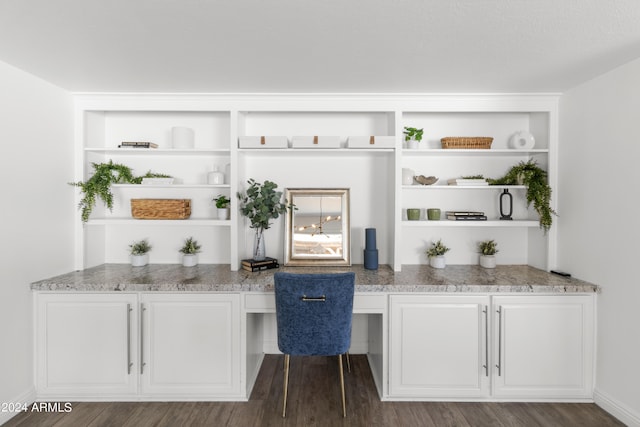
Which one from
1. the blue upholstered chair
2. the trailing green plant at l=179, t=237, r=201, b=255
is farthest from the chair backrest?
the trailing green plant at l=179, t=237, r=201, b=255

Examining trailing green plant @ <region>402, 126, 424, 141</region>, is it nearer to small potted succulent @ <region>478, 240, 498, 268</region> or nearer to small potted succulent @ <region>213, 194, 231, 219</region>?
small potted succulent @ <region>478, 240, 498, 268</region>

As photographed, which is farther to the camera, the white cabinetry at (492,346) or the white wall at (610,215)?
the white cabinetry at (492,346)

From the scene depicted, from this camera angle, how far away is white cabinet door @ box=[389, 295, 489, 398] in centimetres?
233

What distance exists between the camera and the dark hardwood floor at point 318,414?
214 cm

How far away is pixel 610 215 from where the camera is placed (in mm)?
2227

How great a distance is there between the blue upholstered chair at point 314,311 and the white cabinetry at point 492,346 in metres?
0.45

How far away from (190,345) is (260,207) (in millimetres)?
1174

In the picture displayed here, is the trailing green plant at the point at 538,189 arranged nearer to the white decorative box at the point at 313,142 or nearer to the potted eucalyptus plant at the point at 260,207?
the white decorative box at the point at 313,142

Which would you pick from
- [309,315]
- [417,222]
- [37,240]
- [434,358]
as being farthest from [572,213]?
[37,240]

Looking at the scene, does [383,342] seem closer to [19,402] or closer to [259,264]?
[259,264]

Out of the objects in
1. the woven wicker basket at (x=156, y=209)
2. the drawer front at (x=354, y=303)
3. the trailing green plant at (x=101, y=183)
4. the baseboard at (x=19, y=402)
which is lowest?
the baseboard at (x=19, y=402)

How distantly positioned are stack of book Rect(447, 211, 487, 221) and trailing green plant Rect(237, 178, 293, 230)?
4.92 ft

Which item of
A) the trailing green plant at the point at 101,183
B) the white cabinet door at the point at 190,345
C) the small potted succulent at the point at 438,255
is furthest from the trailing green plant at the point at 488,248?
the trailing green plant at the point at 101,183

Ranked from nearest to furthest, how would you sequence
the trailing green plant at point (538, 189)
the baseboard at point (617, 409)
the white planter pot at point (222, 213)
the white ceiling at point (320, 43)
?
1. the white ceiling at point (320, 43)
2. the baseboard at point (617, 409)
3. the trailing green plant at point (538, 189)
4. the white planter pot at point (222, 213)
